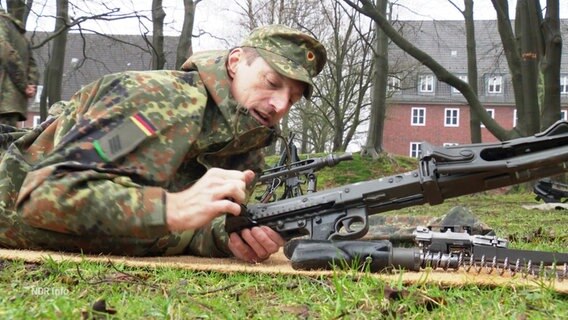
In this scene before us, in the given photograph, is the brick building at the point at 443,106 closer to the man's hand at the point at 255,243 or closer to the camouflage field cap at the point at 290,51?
the camouflage field cap at the point at 290,51

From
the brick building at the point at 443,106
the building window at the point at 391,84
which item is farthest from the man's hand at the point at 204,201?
the brick building at the point at 443,106

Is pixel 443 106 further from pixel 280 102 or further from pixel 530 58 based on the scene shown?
pixel 280 102

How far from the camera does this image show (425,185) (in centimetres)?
293

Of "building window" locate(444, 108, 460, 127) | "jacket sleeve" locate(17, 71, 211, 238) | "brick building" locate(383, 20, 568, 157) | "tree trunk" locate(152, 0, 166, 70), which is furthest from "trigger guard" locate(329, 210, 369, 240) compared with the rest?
"building window" locate(444, 108, 460, 127)

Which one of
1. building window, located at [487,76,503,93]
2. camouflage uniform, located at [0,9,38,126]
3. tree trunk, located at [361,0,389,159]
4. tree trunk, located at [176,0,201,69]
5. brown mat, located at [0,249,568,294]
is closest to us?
brown mat, located at [0,249,568,294]

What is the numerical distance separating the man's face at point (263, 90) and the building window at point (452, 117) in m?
47.3

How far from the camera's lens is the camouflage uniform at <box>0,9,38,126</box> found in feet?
20.0

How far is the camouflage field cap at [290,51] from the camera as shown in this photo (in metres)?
3.13

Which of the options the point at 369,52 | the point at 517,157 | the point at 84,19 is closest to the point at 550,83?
the point at 84,19

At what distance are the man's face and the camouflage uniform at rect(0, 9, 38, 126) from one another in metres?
3.67

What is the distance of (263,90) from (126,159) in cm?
72

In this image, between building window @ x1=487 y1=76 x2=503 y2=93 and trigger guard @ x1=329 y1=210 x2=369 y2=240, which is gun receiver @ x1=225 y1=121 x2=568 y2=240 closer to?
trigger guard @ x1=329 y1=210 x2=369 y2=240

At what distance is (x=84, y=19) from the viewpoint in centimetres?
1312

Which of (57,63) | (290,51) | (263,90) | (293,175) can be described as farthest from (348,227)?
(57,63)
